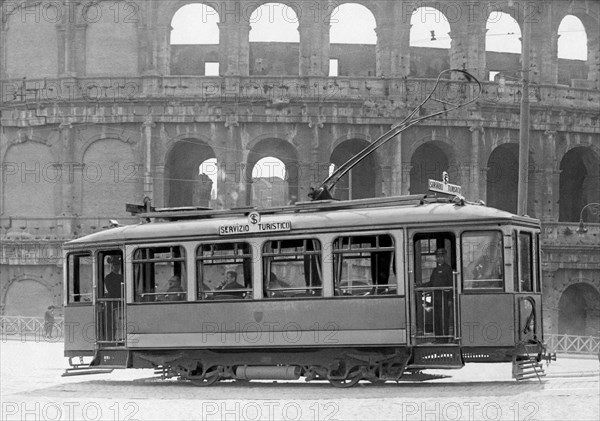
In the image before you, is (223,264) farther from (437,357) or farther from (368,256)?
(437,357)

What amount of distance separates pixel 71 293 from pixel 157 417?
23.2ft

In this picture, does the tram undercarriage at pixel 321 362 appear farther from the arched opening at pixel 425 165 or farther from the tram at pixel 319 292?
the arched opening at pixel 425 165

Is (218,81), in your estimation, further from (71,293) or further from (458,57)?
(71,293)

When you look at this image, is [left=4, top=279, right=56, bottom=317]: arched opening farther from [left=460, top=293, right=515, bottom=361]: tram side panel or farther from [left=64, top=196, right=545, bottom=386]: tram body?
[left=460, top=293, right=515, bottom=361]: tram side panel

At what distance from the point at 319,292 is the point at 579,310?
2549 cm

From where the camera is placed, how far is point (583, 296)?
4084 centimetres

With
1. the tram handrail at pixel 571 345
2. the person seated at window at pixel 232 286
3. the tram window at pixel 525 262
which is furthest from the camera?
the tram handrail at pixel 571 345

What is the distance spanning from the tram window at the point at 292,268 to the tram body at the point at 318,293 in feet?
0.07

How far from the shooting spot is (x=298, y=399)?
15500 millimetres

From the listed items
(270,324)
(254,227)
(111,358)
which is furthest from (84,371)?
(254,227)

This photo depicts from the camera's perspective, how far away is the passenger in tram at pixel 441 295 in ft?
55.3

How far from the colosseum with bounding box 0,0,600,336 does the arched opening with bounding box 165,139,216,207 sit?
116 mm

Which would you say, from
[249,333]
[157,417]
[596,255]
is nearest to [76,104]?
[596,255]

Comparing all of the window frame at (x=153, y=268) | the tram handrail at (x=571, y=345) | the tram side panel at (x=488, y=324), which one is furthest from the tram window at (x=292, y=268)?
the tram handrail at (x=571, y=345)
